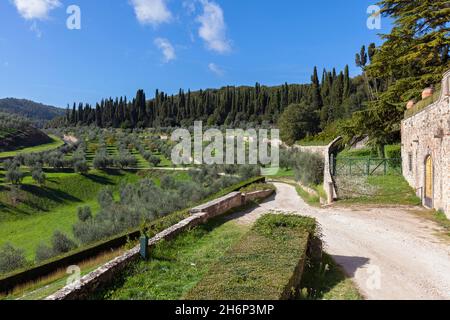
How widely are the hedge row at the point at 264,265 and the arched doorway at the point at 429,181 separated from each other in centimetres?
825

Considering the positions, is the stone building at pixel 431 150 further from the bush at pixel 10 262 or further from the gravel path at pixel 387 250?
the bush at pixel 10 262

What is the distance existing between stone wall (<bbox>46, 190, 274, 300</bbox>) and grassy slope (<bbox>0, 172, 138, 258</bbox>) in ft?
34.4

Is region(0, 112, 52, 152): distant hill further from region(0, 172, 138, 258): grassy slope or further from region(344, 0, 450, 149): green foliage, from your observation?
region(344, 0, 450, 149): green foliage

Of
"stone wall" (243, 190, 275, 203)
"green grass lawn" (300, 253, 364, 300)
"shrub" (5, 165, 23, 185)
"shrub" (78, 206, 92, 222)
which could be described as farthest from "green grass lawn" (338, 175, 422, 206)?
"shrub" (5, 165, 23, 185)

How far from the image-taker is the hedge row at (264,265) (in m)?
5.16

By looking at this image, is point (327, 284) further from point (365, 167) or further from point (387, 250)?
point (365, 167)

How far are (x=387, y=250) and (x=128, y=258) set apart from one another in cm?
677

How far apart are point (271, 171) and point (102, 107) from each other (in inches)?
2770

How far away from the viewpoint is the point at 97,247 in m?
11.4

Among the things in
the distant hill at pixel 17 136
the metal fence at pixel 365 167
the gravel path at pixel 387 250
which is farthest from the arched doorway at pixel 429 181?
the distant hill at pixel 17 136

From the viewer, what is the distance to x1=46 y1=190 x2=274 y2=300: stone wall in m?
5.98

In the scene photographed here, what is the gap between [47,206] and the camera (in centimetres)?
2783

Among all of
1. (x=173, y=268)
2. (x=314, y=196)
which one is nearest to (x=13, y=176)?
(x=314, y=196)

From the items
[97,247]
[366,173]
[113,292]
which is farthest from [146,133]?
[113,292]
